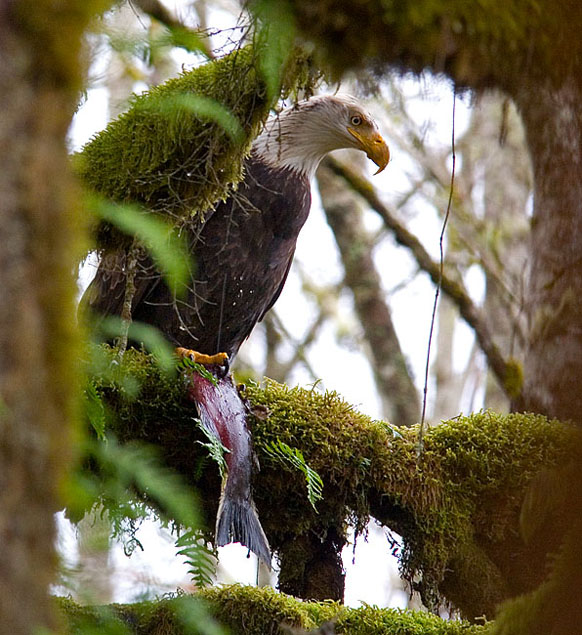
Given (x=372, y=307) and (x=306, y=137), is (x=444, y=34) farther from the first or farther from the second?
(x=372, y=307)

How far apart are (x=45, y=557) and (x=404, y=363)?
25.4ft

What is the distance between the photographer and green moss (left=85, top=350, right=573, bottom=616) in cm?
385

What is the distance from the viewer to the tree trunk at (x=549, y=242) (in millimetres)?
2641

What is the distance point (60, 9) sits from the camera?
1.12m

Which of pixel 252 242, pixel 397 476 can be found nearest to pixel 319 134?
pixel 252 242

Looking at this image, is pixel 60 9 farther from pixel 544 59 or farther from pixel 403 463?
pixel 403 463

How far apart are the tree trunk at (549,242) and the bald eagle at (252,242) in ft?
3.13

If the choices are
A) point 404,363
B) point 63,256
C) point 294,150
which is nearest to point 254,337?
point 404,363

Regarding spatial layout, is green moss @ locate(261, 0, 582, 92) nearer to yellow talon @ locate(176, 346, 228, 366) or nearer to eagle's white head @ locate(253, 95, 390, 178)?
yellow talon @ locate(176, 346, 228, 366)

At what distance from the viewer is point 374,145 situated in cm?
521

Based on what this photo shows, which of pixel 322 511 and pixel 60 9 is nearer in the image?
pixel 60 9

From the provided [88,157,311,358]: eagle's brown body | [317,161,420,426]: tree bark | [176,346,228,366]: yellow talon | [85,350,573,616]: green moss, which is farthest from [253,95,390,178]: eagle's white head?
[317,161,420,426]: tree bark

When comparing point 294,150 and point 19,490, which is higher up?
point 294,150

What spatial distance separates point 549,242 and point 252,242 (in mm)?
1832
